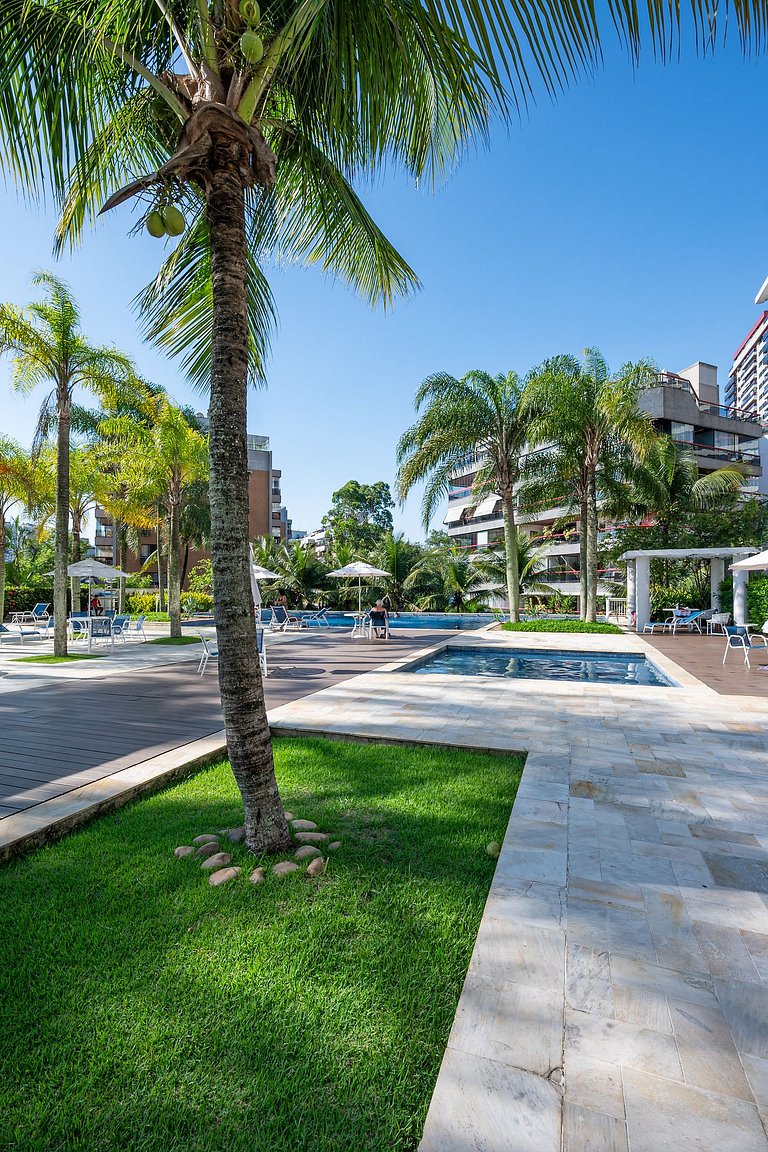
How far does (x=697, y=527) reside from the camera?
24.9 m

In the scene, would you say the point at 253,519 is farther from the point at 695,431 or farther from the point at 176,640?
the point at 695,431

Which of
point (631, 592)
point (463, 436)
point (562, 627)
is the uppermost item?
point (463, 436)

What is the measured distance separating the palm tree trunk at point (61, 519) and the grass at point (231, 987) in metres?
11.5

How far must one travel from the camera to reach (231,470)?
3.23 metres

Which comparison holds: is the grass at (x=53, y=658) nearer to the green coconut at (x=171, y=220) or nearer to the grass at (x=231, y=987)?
the grass at (x=231, y=987)

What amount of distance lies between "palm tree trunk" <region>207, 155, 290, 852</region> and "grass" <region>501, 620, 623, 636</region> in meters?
16.6

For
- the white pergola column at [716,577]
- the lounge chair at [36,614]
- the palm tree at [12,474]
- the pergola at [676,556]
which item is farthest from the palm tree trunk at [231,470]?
the white pergola column at [716,577]

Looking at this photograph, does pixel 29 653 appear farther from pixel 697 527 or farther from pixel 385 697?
pixel 697 527

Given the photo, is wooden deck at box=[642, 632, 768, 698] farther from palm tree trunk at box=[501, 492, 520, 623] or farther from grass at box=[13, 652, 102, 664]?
grass at box=[13, 652, 102, 664]

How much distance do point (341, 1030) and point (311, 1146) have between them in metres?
0.46

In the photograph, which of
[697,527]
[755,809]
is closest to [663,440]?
[697,527]

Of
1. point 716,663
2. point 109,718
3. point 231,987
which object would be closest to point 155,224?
point 231,987

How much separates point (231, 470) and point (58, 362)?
44.1ft

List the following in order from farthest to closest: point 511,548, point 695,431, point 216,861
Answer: point 695,431
point 511,548
point 216,861
